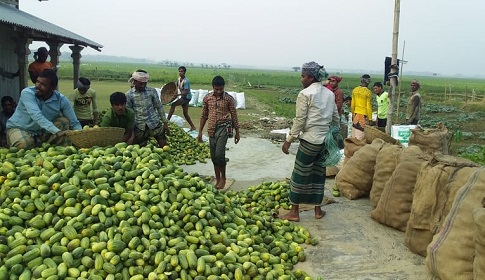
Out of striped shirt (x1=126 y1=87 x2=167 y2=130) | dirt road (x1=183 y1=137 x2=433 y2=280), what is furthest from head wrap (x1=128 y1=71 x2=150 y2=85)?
dirt road (x1=183 y1=137 x2=433 y2=280)

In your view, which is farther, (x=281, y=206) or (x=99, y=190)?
(x=281, y=206)

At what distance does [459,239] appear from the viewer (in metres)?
3.64

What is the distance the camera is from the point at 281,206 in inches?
230

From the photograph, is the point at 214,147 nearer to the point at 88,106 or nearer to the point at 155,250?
the point at 88,106

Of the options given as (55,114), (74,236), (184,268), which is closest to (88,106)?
(55,114)

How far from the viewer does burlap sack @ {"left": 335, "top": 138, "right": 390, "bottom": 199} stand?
20.1 ft

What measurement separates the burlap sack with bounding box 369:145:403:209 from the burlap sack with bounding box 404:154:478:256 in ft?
3.11

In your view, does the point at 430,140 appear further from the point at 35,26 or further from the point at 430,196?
the point at 35,26

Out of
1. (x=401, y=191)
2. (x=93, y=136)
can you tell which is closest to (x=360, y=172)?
(x=401, y=191)

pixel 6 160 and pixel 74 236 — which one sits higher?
pixel 6 160

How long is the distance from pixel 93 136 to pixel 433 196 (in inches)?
145

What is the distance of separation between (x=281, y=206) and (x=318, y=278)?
6.77 feet

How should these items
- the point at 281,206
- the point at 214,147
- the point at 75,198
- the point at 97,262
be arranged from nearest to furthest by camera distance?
1. the point at 97,262
2. the point at 75,198
3. the point at 281,206
4. the point at 214,147

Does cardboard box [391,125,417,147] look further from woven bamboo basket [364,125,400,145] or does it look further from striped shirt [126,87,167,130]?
striped shirt [126,87,167,130]
